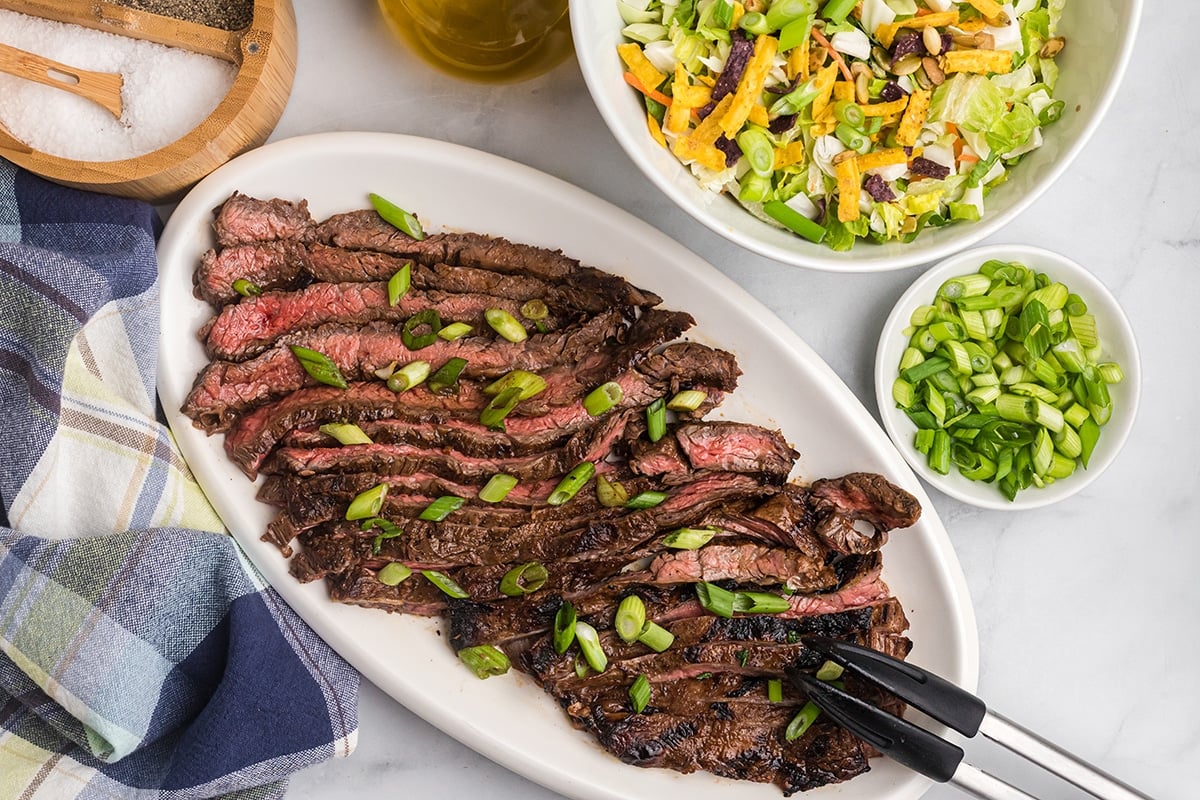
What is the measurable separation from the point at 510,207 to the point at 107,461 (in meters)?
1.55

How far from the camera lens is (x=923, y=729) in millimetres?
3166

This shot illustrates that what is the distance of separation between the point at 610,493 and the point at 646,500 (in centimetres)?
12

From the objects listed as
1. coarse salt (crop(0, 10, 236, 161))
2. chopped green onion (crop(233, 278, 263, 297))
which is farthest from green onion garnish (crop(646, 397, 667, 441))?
coarse salt (crop(0, 10, 236, 161))

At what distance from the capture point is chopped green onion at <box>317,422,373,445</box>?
3.10m

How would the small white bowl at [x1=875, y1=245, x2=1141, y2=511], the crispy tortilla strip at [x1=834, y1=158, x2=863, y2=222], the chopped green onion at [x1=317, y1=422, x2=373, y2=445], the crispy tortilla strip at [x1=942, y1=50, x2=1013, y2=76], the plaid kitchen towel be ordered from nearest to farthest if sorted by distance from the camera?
1. the crispy tortilla strip at [x1=942, y1=50, x2=1013, y2=76]
2. the crispy tortilla strip at [x1=834, y1=158, x2=863, y2=222]
3. the plaid kitchen towel
4. the chopped green onion at [x1=317, y1=422, x2=373, y2=445]
5. the small white bowl at [x1=875, y1=245, x2=1141, y2=511]

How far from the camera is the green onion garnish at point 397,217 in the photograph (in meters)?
3.24

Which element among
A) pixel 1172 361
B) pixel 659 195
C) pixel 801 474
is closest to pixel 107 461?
pixel 659 195

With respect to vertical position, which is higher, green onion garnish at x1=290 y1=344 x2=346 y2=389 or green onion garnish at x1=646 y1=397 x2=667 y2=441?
green onion garnish at x1=290 y1=344 x2=346 y2=389

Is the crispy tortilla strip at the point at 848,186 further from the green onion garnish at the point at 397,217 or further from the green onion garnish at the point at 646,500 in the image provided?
the green onion garnish at the point at 397,217

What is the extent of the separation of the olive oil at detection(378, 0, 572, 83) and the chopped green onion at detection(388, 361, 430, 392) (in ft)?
3.50

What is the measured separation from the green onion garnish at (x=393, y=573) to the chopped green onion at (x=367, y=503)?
0.61ft

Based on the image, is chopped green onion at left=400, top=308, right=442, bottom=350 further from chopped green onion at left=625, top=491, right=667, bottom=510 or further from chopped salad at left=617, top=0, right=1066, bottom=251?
chopped salad at left=617, top=0, right=1066, bottom=251

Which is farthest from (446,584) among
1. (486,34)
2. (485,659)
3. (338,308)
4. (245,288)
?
(486,34)

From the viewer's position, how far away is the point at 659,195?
3.47 m
